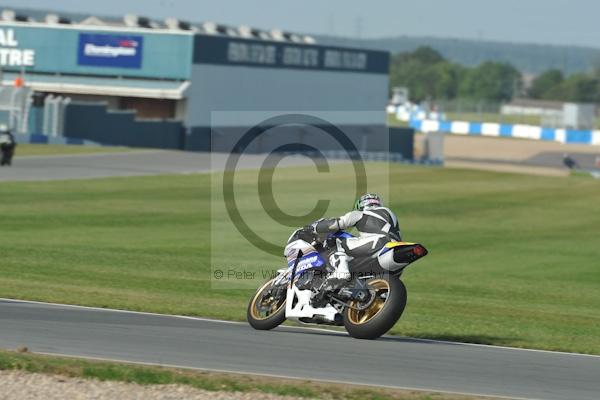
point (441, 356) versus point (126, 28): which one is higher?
point (126, 28)

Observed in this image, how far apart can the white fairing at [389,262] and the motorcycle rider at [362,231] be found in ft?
0.78

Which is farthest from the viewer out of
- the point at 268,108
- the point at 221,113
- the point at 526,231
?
the point at 268,108

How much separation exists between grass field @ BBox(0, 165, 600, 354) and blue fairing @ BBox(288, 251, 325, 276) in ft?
6.51

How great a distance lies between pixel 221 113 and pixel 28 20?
14.1 meters

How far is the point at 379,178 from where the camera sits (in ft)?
165

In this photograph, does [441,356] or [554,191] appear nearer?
[441,356]

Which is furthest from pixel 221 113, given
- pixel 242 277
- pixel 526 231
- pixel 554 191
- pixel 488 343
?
pixel 488 343

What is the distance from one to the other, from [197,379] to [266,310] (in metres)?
3.66

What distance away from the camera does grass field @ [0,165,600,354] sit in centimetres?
1741

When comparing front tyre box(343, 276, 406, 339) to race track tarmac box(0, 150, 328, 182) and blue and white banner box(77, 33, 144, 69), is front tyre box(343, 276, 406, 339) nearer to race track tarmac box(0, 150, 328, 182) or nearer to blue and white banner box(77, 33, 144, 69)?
race track tarmac box(0, 150, 328, 182)

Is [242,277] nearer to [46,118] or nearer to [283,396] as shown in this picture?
[283,396]

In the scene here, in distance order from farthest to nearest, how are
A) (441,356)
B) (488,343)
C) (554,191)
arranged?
(554,191)
(488,343)
(441,356)

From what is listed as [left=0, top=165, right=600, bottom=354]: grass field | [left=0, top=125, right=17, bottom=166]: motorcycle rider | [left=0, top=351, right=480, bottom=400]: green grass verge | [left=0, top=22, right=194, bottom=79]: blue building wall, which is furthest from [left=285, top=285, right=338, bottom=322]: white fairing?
[left=0, top=22, right=194, bottom=79]: blue building wall

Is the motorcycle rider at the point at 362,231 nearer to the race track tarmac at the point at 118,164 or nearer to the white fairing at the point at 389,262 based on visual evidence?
the white fairing at the point at 389,262
